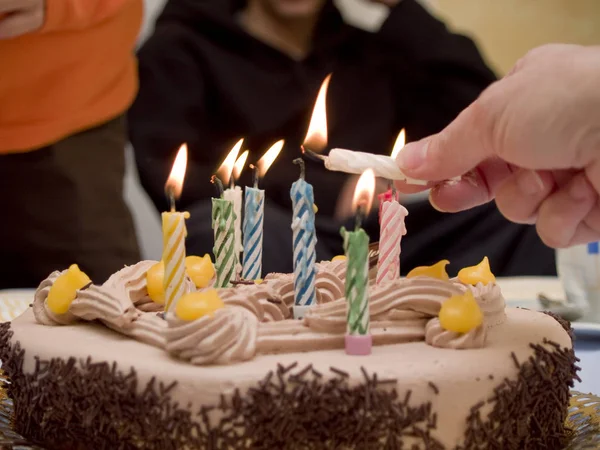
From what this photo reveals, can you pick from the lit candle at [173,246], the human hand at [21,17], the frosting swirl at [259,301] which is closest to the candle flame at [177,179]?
the lit candle at [173,246]

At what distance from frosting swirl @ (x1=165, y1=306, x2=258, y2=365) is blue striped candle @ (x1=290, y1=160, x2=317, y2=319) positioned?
0.34 meters

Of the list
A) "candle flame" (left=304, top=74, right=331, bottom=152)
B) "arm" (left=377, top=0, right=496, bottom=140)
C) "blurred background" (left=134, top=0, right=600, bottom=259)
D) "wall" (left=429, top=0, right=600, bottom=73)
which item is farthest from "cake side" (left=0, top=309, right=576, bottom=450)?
"wall" (left=429, top=0, right=600, bottom=73)

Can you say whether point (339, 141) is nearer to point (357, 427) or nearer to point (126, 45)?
point (126, 45)

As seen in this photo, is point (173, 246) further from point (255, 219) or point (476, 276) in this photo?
point (476, 276)

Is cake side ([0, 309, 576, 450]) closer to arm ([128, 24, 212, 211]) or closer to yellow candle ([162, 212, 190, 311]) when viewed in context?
yellow candle ([162, 212, 190, 311])

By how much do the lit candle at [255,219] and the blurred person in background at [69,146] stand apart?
2.52m

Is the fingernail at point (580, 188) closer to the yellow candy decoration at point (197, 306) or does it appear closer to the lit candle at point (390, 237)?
the lit candle at point (390, 237)

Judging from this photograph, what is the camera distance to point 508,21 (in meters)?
5.67

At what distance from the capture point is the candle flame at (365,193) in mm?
1727

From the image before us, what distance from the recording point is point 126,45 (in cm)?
487

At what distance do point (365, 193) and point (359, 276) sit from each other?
0.21 metres

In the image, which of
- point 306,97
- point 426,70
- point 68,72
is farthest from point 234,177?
point 426,70

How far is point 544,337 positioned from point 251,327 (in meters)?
0.87

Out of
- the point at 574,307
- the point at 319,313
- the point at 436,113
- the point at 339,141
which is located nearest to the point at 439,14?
the point at 436,113
